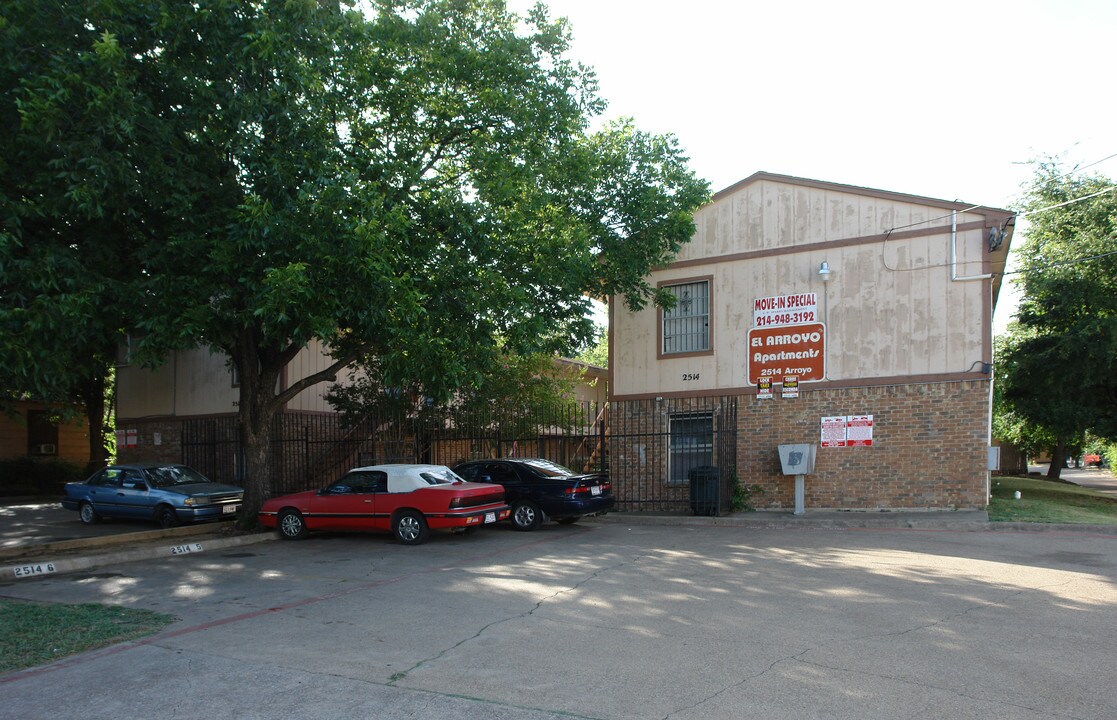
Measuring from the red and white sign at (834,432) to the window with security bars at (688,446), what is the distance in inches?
98.5

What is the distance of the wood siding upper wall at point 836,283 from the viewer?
1642 centimetres

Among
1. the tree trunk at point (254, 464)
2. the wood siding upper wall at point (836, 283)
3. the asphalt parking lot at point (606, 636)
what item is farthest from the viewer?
the wood siding upper wall at point (836, 283)

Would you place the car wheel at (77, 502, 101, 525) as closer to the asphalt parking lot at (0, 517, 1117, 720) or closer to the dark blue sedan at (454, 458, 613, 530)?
the asphalt parking lot at (0, 517, 1117, 720)

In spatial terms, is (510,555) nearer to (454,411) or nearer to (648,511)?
(648,511)

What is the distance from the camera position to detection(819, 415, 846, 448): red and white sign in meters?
17.2

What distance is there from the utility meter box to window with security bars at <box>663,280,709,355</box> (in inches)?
132

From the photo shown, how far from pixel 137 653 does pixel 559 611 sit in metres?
3.84

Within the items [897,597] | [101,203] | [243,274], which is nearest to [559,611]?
[897,597]

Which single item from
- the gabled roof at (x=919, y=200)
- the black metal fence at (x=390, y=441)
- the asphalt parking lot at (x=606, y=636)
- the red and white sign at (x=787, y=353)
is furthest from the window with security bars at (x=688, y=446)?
the asphalt parking lot at (x=606, y=636)

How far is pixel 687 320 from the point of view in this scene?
63.6 ft

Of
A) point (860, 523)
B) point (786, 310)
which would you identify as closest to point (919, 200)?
point (786, 310)

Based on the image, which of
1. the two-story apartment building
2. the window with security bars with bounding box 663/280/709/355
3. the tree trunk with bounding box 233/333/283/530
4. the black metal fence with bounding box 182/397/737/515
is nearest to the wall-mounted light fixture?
Result: the two-story apartment building

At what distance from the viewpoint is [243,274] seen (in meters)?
12.4

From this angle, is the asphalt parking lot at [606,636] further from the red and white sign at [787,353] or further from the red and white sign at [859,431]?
the red and white sign at [787,353]
